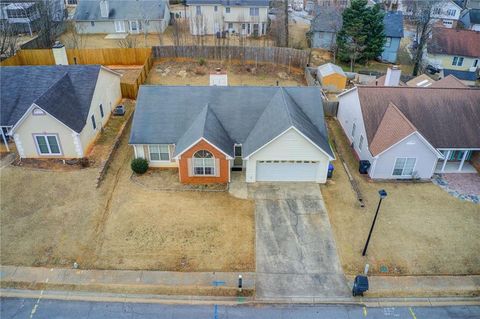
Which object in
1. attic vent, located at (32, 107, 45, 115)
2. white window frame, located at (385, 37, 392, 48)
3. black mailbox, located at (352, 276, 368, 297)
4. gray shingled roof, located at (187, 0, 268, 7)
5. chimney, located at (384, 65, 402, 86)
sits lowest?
black mailbox, located at (352, 276, 368, 297)

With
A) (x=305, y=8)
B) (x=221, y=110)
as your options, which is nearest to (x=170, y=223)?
(x=221, y=110)

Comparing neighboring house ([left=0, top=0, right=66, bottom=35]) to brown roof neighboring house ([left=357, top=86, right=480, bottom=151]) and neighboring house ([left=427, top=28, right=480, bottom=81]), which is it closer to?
brown roof neighboring house ([left=357, top=86, right=480, bottom=151])

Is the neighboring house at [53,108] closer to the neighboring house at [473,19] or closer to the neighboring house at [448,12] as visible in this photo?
the neighboring house at [473,19]

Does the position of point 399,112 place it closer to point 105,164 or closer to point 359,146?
point 359,146

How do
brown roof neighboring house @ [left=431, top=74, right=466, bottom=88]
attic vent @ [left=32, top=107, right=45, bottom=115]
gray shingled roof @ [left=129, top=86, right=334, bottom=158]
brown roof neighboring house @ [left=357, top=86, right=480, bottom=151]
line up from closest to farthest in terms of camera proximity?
gray shingled roof @ [left=129, top=86, right=334, bottom=158], attic vent @ [left=32, top=107, right=45, bottom=115], brown roof neighboring house @ [left=357, top=86, right=480, bottom=151], brown roof neighboring house @ [left=431, top=74, right=466, bottom=88]

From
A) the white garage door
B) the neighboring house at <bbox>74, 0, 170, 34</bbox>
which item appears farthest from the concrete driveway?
the neighboring house at <bbox>74, 0, 170, 34</bbox>

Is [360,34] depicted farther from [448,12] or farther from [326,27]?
[448,12]
